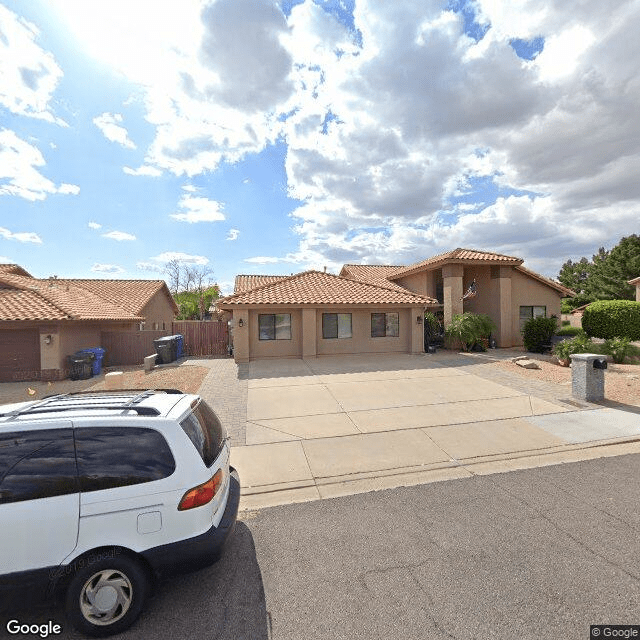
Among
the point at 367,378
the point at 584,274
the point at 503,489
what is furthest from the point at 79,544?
the point at 584,274

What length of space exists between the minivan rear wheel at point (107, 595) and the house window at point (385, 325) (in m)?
15.4

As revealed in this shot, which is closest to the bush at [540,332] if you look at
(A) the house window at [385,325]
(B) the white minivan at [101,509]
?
(A) the house window at [385,325]

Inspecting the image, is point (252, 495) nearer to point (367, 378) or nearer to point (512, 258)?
point (367, 378)

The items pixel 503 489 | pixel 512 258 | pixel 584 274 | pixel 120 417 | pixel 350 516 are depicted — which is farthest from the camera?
pixel 584 274

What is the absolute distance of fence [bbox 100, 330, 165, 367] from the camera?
16.7 m

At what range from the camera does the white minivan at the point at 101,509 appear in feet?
7.95

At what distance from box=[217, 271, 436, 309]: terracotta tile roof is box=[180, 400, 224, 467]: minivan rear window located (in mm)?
11783

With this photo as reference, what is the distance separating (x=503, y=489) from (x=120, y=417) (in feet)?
15.8

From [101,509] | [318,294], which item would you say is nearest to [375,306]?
[318,294]

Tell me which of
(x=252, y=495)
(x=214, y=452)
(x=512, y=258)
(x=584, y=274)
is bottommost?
(x=252, y=495)

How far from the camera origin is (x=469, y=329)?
57.3 feet

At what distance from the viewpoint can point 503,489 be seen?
452 cm

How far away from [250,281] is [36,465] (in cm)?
2246

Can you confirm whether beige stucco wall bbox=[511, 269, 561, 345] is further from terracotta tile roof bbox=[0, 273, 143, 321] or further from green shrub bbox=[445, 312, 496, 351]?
terracotta tile roof bbox=[0, 273, 143, 321]
